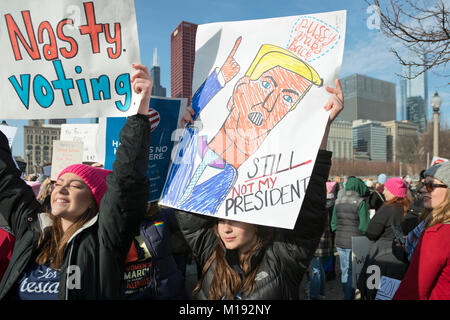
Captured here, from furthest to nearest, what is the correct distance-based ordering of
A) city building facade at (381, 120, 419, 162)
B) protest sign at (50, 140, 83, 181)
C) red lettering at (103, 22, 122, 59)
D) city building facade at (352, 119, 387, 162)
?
city building facade at (352, 119, 387, 162) < city building facade at (381, 120, 419, 162) < protest sign at (50, 140, 83, 181) < red lettering at (103, 22, 122, 59)

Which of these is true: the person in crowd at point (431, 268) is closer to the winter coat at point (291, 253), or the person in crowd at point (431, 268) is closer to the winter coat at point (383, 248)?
the winter coat at point (291, 253)

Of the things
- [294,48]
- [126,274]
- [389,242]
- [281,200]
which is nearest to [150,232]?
[126,274]

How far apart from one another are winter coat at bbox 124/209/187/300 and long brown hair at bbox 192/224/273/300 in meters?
0.32

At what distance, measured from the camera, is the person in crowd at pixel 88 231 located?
5.43 feet

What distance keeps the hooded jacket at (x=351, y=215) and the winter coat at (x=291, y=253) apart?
11.3 ft

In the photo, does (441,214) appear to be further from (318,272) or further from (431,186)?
(318,272)

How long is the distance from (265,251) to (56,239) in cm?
125

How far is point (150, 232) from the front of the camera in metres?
2.11

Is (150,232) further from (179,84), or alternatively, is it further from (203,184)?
(179,84)

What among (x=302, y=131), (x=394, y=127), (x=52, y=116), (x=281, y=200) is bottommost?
(x=281, y=200)

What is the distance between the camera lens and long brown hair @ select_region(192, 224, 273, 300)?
1.75 m

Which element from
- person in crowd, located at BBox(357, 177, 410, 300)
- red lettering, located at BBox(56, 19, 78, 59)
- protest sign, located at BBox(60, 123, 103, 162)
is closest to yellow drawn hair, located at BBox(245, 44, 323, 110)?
red lettering, located at BBox(56, 19, 78, 59)

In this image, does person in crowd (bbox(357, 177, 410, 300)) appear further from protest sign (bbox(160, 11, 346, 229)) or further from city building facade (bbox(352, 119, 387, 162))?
city building facade (bbox(352, 119, 387, 162))
